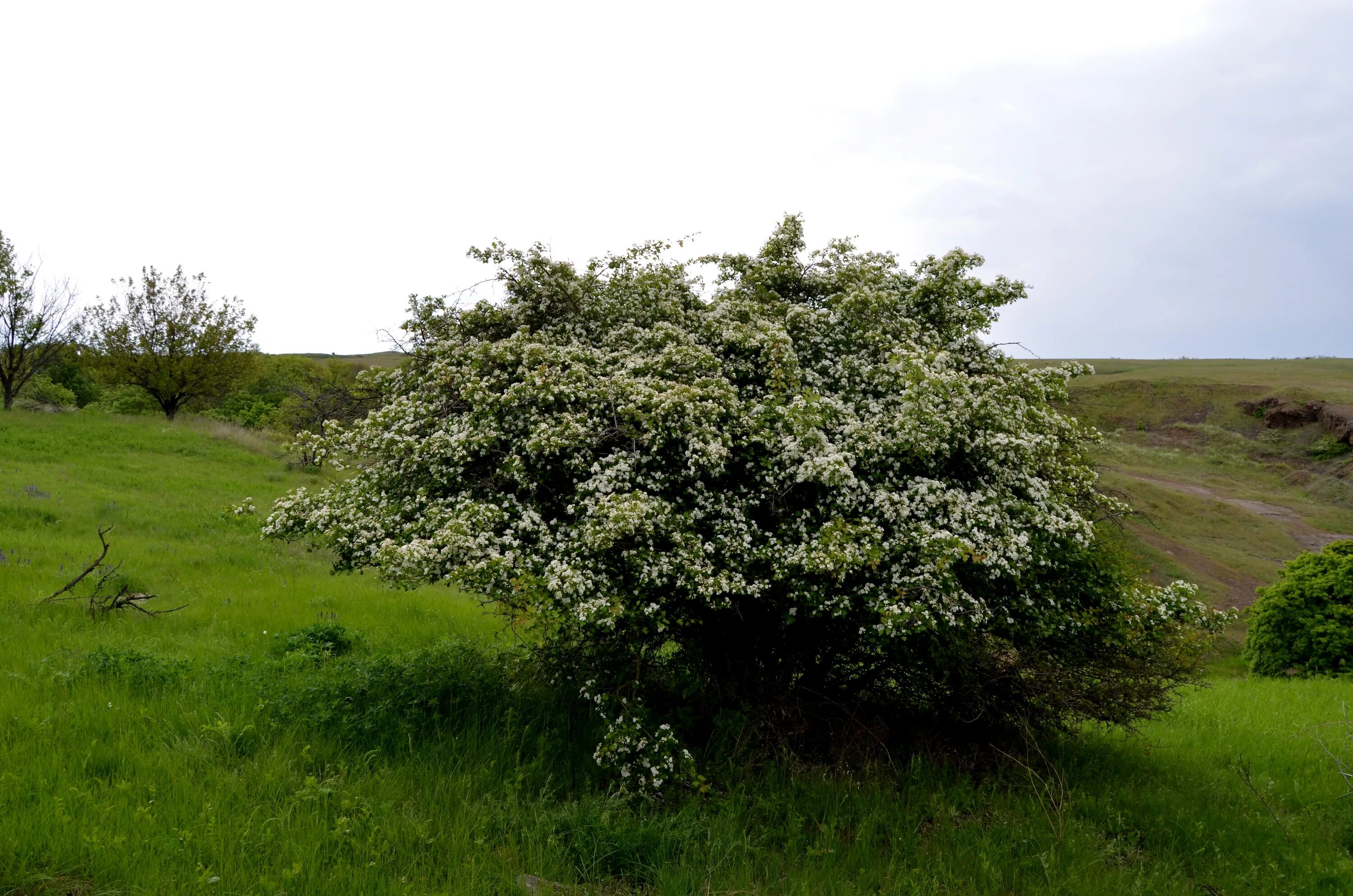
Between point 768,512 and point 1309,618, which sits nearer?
point 768,512

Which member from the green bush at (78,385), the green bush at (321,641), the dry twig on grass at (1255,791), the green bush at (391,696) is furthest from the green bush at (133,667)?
the green bush at (78,385)

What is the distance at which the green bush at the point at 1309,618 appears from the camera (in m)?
15.4

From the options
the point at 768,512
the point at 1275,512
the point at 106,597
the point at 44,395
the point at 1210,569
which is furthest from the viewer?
the point at 1275,512

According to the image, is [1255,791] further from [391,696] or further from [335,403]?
[335,403]

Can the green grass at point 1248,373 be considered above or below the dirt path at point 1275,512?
above

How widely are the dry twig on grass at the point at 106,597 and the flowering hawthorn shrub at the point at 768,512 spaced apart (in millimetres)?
4600

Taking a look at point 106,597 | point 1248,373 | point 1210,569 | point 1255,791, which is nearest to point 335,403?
point 106,597

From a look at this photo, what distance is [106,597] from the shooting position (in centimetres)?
1162

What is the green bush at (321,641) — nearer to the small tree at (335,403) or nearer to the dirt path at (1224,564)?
the small tree at (335,403)

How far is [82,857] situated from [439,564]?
3.01 metres

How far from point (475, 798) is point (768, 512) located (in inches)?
147

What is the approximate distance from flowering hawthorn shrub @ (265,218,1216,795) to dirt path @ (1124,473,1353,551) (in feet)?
115

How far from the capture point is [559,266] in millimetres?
9555

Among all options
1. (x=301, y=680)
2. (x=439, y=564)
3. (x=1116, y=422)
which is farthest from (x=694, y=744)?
(x=1116, y=422)
